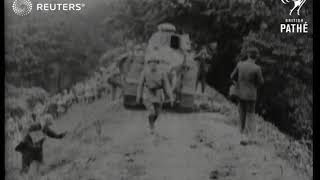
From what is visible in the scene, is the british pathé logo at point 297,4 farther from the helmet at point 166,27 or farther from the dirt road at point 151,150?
the dirt road at point 151,150

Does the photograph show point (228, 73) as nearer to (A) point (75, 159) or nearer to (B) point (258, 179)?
(B) point (258, 179)

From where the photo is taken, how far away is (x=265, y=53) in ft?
15.1

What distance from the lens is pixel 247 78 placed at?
15.0 ft

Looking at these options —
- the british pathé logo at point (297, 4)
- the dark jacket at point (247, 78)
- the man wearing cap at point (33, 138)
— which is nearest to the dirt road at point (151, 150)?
the man wearing cap at point (33, 138)

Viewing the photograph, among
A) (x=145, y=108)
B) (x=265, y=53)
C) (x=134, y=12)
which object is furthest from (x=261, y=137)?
(x=134, y=12)

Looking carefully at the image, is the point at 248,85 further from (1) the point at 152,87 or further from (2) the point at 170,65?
(1) the point at 152,87

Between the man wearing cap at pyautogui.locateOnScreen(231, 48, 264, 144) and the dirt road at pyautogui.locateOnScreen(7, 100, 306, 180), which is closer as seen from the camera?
the dirt road at pyautogui.locateOnScreen(7, 100, 306, 180)

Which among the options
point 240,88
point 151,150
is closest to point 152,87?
point 151,150

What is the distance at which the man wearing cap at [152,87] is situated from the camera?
453cm

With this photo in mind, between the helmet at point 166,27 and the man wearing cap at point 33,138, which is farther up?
the helmet at point 166,27

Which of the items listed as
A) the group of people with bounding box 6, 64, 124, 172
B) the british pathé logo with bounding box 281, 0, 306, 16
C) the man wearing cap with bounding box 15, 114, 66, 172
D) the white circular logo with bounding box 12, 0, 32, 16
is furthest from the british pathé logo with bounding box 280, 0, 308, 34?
the white circular logo with bounding box 12, 0, 32, 16

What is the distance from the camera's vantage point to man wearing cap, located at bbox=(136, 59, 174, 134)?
4.53m

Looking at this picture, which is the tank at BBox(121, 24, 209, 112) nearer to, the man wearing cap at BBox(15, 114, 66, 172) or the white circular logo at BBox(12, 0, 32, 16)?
the man wearing cap at BBox(15, 114, 66, 172)

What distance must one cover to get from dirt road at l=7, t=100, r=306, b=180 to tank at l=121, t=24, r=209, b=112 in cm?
13
